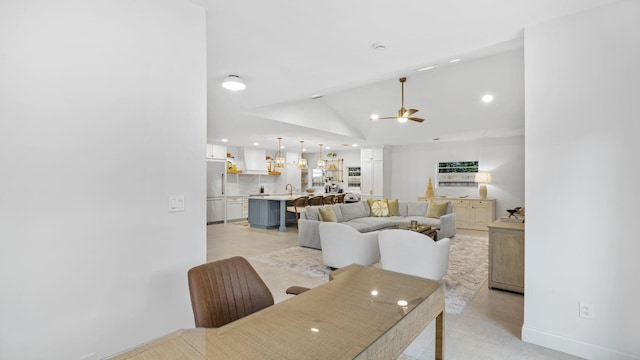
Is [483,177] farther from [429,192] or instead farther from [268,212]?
[268,212]

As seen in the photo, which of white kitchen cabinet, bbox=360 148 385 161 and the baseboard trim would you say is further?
white kitchen cabinet, bbox=360 148 385 161

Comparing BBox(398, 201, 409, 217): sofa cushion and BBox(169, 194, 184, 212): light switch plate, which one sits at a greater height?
BBox(169, 194, 184, 212): light switch plate

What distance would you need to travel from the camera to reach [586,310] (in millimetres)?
2281

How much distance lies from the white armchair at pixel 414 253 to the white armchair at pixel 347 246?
44cm

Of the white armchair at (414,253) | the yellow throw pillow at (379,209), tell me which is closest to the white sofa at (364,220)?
the yellow throw pillow at (379,209)

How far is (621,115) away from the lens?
7.09ft

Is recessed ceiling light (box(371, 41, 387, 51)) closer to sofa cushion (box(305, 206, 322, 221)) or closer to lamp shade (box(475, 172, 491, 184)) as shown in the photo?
sofa cushion (box(305, 206, 322, 221))

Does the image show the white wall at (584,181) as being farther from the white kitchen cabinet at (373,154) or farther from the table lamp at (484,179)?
the white kitchen cabinet at (373,154)

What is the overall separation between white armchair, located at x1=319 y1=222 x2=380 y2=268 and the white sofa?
115 centimetres

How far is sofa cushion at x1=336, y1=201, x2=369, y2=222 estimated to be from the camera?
663 cm

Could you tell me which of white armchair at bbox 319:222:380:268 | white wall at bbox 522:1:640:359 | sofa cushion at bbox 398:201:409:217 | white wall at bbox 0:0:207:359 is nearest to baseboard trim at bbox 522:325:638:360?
white wall at bbox 522:1:640:359

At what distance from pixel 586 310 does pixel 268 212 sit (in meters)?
6.79

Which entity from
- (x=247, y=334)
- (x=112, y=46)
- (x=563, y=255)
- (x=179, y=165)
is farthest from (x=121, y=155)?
(x=563, y=255)

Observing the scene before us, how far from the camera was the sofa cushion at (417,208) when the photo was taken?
7.42m
